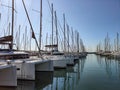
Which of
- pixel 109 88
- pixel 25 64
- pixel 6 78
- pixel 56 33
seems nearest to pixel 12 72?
pixel 6 78

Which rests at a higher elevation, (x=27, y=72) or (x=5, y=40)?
(x=5, y=40)

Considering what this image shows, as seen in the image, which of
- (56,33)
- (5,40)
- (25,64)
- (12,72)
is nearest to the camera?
(12,72)

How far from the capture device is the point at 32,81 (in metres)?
18.1

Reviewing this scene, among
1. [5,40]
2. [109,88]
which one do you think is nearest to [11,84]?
[5,40]

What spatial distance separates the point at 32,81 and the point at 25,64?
1.84 meters

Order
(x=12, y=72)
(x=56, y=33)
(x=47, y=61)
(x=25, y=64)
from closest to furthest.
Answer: (x=12, y=72), (x=25, y=64), (x=47, y=61), (x=56, y=33)

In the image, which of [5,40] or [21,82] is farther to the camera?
[5,40]

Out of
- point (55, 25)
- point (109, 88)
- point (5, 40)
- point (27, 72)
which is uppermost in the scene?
point (55, 25)

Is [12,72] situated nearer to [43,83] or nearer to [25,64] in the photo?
[25,64]

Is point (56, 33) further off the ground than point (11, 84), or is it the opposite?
point (56, 33)

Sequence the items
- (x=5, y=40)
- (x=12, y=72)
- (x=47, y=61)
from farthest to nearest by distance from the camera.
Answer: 1. (x=47, y=61)
2. (x=5, y=40)
3. (x=12, y=72)

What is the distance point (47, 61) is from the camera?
2308 centimetres

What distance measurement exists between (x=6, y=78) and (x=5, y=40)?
4.77 meters

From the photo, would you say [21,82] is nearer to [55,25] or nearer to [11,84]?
[11,84]
